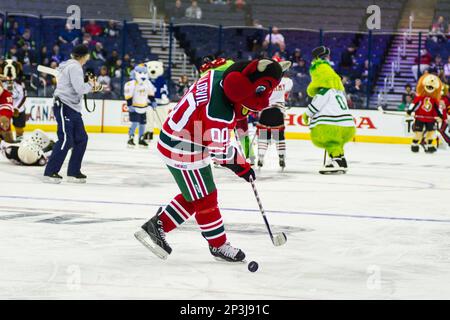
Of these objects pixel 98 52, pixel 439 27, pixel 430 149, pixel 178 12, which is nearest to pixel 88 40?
pixel 98 52

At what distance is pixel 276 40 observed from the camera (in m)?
23.2

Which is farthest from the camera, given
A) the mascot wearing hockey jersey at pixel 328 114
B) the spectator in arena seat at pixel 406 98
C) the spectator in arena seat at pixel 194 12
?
the spectator in arena seat at pixel 194 12

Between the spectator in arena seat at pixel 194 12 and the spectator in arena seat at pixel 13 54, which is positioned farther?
the spectator in arena seat at pixel 194 12

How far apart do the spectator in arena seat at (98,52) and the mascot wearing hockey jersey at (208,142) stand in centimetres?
1815

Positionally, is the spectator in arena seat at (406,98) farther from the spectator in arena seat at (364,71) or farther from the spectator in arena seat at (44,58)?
the spectator in arena seat at (44,58)

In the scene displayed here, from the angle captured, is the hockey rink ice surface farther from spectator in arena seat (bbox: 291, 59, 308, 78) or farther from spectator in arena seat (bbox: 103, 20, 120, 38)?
spectator in arena seat (bbox: 103, 20, 120, 38)

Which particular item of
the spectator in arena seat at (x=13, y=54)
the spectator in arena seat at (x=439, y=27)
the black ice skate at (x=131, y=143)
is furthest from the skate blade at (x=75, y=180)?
the spectator in arena seat at (x=439, y=27)

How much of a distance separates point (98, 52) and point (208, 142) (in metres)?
18.5

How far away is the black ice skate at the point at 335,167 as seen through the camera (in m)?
12.4

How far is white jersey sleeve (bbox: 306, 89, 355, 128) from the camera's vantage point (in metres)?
12.3

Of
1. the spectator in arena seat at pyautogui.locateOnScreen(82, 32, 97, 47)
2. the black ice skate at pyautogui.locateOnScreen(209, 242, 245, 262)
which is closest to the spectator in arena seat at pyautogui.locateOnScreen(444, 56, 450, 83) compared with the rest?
the spectator in arena seat at pyautogui.locateOnScreen(82, 32, 97, 47)

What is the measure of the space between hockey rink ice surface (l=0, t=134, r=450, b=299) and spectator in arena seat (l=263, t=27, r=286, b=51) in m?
11.4
